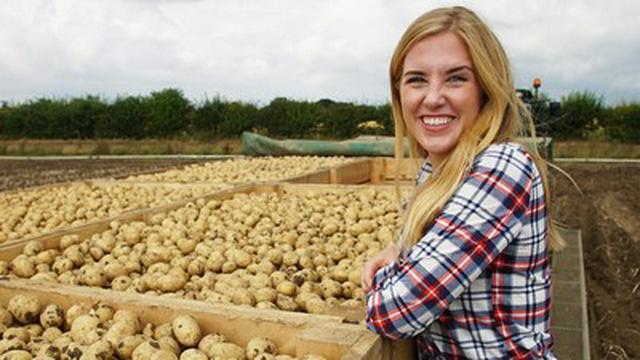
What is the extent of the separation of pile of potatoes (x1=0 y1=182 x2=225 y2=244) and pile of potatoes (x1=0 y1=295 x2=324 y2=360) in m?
1.96

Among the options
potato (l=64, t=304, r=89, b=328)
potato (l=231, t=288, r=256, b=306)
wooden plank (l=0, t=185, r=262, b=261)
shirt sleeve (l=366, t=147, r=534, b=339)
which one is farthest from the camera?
wooden plank (l=0, t=185, r=262, b=261)

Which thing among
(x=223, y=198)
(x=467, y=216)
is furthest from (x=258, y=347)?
(x=223, y=198)

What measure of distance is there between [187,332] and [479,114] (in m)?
1.13

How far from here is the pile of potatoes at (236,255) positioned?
2.59m

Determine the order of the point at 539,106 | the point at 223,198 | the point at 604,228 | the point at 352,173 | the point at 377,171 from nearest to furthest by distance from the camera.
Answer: the point at 223,198 → the point at 352,173 → the point at 377,171 → the point at 604,228 → the point at 539,106

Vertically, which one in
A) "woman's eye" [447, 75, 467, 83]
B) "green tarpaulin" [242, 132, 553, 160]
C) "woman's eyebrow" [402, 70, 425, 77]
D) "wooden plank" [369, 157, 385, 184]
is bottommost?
"wooden plank" [369, 157, 385, 184]

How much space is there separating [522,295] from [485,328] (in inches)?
5.5

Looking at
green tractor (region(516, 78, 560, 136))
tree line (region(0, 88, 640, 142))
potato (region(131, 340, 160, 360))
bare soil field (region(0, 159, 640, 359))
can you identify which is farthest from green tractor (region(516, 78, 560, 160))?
tree line (region(0, 88, 640, 142))

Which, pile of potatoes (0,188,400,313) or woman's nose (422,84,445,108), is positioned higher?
woman's nose (422,84,445,108)

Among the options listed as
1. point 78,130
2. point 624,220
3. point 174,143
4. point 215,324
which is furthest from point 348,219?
point 78,130

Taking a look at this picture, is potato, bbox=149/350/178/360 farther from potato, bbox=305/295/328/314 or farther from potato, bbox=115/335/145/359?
potato, bbox=305/295/328/314

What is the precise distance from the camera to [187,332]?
1.89 meters

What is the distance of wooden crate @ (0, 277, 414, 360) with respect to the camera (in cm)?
171

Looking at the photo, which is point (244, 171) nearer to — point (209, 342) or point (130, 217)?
point (130, 217)
